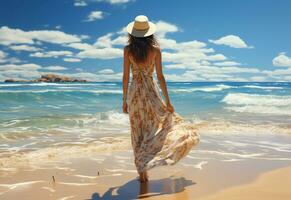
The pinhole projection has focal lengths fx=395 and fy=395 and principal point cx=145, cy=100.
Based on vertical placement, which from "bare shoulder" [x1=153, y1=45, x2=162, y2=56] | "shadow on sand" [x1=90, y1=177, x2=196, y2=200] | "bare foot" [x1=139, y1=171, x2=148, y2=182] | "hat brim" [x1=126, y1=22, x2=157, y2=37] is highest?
"hat brim" [x1=126, y1=22, x2=157, y2=37]

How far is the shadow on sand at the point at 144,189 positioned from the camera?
4.40 m

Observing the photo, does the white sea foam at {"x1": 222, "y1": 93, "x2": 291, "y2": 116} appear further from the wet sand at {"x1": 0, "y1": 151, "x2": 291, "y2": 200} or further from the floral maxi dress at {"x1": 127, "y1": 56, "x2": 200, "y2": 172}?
the floral maxi dress at {"x1": 127, "y1": 56, "x2": 200, "y2": 172}

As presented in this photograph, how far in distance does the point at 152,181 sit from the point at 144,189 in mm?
359

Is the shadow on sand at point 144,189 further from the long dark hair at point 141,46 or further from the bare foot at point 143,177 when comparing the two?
the long dark hair at point 141,46

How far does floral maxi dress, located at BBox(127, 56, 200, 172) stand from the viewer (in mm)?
4605

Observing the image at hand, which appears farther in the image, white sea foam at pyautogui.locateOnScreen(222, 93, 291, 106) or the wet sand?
white sea foam at pyautogui.locateOnScreen(222, 93, 291, 106)

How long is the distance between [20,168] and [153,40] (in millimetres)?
2851

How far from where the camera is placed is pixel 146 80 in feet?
15.6

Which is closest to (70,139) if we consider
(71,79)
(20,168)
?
(20,168)

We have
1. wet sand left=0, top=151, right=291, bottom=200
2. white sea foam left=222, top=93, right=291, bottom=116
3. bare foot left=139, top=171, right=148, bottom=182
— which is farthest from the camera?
white sea foam left=222, top=93, right=291, bottom=116

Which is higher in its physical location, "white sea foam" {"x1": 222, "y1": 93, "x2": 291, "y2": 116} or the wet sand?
"white sea foam" {"x1": 222, "y1": 93, "x2": 291, "y2": 116}

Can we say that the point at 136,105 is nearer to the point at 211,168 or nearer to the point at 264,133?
the point at 211,168

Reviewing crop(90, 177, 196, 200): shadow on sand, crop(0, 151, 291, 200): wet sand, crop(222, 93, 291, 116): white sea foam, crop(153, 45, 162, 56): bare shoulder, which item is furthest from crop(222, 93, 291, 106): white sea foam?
crop(153, 45, 162, 56): bare shoulder

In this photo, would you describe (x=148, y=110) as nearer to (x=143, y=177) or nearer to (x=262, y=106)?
(x=143, y=177)
